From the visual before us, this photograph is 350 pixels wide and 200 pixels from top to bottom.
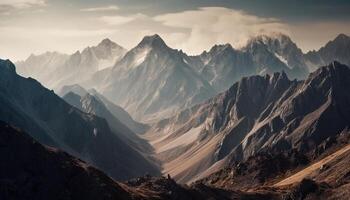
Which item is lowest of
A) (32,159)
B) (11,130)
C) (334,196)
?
(334,196)

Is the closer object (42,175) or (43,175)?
(42,175)

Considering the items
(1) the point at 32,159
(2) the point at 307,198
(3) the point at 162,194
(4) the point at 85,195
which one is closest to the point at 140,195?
(3) the point at 162,194

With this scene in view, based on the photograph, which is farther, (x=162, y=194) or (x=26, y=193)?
(x=162, y=194)

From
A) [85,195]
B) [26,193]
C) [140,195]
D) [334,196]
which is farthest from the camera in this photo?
[334,196]

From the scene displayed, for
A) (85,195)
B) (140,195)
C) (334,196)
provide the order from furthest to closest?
(334,196) → (140,195) → (85,195)

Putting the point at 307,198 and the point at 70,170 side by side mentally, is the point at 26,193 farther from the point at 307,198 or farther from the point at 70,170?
the point at 307,198

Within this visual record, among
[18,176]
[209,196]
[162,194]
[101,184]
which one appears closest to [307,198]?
[209,196]

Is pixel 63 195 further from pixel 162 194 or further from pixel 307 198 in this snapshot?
pixel 307 198

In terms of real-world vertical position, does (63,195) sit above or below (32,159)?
below

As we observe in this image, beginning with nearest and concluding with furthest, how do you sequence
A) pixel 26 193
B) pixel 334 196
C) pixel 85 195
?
pixel 26 193 < pixel 85 195 < pixel 334 196
